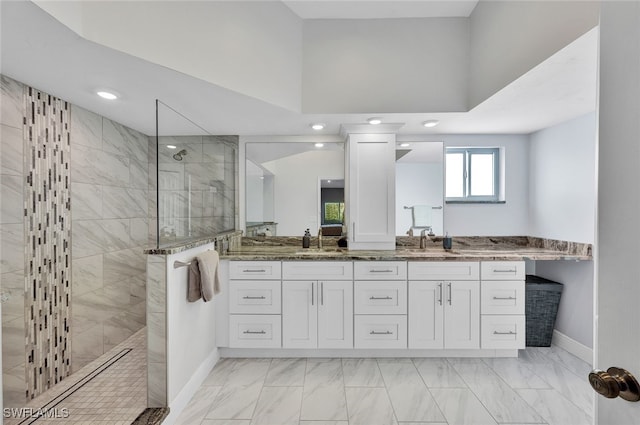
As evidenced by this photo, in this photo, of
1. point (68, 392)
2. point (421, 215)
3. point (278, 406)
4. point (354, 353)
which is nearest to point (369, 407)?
point (278, 406)

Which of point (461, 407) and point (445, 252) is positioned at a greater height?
point (445, 252)

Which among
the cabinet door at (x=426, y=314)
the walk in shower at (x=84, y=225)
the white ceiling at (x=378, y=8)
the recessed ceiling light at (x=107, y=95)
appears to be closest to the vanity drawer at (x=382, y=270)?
the cabinet door at (x=426, y=314)

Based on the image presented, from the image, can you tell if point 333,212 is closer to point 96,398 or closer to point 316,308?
point 316,308

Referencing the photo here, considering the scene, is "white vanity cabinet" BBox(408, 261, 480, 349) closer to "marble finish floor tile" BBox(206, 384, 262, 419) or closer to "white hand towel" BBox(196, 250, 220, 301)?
"marble finish floor tile" BBox(206, 384, 262, 419)

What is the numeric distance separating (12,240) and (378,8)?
113 inches

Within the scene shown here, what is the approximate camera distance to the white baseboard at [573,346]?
2.72 m

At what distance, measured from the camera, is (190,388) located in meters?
2.23

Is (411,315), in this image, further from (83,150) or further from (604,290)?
(83,150)

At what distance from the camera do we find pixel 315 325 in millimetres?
2764

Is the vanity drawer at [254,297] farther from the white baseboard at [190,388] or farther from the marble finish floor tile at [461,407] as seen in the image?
the marble finish floor tile at [461,407]

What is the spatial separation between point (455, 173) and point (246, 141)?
2235 millimetres

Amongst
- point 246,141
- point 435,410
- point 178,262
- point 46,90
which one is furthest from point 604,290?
point 246,141

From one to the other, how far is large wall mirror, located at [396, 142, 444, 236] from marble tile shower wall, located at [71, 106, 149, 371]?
8.69ft

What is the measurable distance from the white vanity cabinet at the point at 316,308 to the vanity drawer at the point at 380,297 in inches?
3.0
